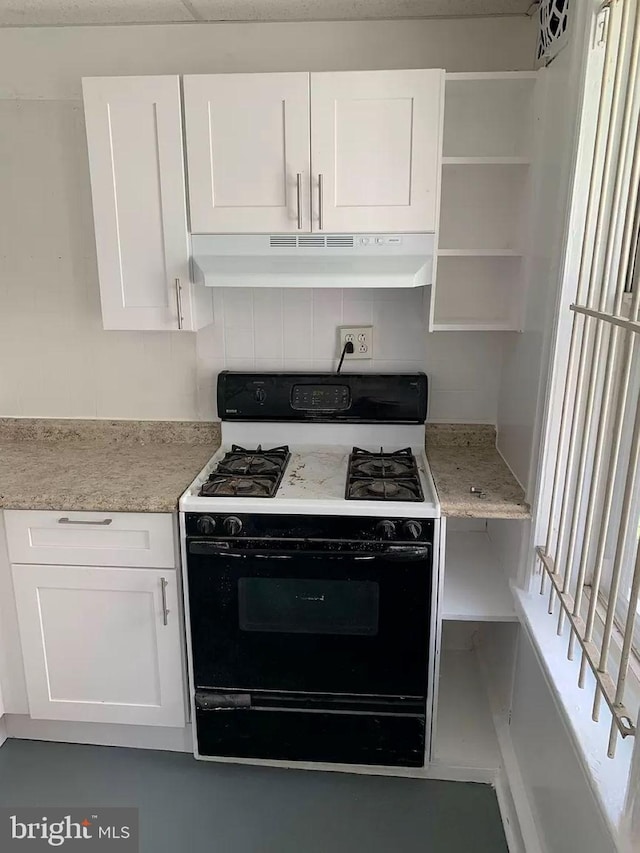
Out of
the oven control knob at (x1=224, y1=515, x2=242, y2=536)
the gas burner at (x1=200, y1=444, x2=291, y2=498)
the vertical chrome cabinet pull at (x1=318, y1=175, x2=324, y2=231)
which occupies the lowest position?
the oven control knob at (x1=224, y1=515, x2=242, y2=536)

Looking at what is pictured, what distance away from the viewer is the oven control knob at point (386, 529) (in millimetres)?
1828

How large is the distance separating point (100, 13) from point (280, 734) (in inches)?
92.3

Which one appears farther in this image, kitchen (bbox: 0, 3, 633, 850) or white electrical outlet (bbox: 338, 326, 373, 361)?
white electrical outlet (bbox: 338, 326, 373, 361)

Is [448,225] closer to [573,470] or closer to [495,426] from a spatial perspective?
[495,426]

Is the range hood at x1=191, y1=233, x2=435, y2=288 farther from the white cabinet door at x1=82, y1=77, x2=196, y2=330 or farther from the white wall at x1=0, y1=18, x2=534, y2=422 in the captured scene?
the white wall at x1=0, y1=18, x2=534, y2=422

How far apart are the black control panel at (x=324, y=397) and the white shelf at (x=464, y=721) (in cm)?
97

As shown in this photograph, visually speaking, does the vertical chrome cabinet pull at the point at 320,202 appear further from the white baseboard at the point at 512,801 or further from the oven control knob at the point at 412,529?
the white baseboard at the point at 512,801

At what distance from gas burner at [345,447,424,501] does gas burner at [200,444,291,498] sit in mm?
240

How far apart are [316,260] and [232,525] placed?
83 cm

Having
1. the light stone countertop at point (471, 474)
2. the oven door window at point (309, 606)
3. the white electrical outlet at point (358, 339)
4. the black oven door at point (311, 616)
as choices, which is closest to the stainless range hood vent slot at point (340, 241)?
the white electrical outlet at point (358, 339)

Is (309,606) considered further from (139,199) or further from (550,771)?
(139,199)

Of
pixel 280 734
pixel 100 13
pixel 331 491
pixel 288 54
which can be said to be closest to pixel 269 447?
pixel 331 491

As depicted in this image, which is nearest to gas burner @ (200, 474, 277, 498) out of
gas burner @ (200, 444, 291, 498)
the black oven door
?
gas burner @ (200, 444, 291, 498)

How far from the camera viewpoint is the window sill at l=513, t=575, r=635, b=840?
3.93 ft
